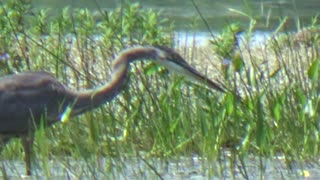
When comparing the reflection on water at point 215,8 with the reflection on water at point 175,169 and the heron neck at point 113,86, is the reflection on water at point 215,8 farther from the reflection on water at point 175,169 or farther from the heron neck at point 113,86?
the reflection on water at point 175,169

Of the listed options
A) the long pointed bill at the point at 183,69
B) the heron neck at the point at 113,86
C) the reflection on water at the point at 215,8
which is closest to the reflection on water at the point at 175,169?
the heron neck at the point at 113,86

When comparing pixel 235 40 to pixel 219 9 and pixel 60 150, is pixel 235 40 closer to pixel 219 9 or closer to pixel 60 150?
pixel 60 150

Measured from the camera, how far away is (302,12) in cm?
1602

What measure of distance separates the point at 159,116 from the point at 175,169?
68 centimetres

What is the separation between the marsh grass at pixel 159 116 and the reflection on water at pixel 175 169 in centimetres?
1

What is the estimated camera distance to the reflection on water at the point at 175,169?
6234mm

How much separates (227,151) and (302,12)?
30.0ft

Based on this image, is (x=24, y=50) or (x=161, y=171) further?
(x=24, y=50)

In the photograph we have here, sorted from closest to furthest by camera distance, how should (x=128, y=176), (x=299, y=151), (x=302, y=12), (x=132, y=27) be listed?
(x=128, y=176) → (x=299, y=151) → (x=132, y=27) → (x=302, y=12)

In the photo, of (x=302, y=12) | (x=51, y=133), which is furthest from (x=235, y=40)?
(x=302, y=12)

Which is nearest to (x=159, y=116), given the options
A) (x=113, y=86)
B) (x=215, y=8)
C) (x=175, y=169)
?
(x=113, y=86)

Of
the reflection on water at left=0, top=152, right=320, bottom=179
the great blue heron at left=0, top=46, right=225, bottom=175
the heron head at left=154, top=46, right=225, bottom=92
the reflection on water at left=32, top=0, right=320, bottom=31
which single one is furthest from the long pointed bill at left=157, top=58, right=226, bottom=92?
the reflection on water at left=32, top=0, right=320, bottom=31

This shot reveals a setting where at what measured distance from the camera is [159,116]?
7363mm

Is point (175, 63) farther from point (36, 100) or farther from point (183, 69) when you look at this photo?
point (36, 100)
